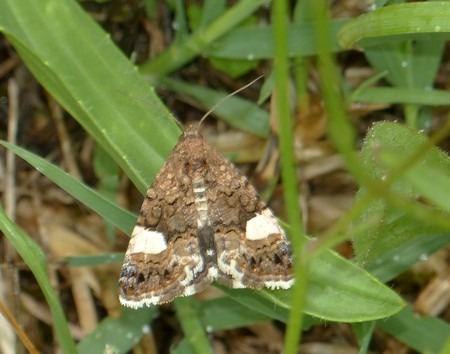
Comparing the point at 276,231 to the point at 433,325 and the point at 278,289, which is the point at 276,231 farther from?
the point at 433,325

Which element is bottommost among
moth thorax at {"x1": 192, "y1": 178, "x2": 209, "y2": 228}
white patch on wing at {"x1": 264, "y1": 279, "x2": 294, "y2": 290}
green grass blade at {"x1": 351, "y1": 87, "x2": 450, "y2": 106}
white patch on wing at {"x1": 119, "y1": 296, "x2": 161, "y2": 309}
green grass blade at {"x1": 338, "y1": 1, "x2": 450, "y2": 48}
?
white patch on wing at {"x1": 119, "y1": 296, "x2": 161, "y2": 309}

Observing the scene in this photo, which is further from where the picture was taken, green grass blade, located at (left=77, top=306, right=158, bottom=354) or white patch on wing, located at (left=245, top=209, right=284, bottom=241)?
green grass blade, located at (left=77, top=306, right=158, bottom=354)

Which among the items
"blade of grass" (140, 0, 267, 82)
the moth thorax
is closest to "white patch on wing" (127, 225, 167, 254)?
the moth thorax

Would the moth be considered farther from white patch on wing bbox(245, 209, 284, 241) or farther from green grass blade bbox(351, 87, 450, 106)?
green grass blade bbox(351, 87, 450, 106)

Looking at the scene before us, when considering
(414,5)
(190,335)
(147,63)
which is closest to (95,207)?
(190,335)

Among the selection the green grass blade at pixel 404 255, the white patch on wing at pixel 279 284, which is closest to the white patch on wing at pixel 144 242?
the white patch on wing at pixel 279 284

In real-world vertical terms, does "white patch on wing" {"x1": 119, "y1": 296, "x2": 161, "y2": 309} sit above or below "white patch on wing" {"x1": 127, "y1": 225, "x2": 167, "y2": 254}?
below
